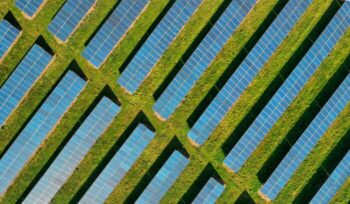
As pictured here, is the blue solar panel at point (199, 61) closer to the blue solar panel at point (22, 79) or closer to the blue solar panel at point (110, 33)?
the blue solar panel at point (110, 33)

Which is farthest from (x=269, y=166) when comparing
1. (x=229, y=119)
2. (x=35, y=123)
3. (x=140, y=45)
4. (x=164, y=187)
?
(x=35, y=123)

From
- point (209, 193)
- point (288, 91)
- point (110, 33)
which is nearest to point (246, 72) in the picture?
point (288, 91)

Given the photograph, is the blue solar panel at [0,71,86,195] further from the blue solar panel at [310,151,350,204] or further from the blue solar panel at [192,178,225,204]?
the blue solar panel at [310,151,350,204]

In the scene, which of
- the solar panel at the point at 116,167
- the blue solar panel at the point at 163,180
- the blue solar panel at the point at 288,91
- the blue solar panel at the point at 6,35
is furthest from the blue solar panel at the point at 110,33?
the blue solar panel at the point at 288,91

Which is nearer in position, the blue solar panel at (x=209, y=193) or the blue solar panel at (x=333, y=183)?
the blue solar panel at (x=209, y=193)

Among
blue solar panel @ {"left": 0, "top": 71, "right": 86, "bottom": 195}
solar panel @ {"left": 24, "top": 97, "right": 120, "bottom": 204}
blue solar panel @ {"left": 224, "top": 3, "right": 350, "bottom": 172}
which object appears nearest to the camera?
blue solar panel @ {"left": 0, "top": 71, "right": 86, "bottom": 195}

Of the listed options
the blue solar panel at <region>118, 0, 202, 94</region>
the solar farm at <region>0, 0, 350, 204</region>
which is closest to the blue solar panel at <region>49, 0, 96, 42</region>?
the solar farm at <region>0, 0, 350, 204</region>
